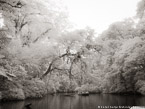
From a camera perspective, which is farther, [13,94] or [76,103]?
[13,94]

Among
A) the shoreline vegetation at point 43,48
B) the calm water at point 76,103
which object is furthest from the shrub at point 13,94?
the calm water at point 76,103

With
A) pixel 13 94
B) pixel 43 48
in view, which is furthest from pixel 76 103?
pixel 43 48

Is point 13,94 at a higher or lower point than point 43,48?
lower

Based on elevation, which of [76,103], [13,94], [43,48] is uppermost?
[43,48]

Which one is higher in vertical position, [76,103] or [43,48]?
[43,48]

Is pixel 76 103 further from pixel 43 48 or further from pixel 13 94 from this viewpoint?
pixel 43 48

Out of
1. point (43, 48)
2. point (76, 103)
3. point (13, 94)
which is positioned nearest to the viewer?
point (43, 48)

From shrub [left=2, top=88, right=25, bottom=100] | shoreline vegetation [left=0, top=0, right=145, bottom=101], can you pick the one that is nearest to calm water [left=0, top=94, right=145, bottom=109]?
shrub [left=2, top=88, right=25, bottom=100]

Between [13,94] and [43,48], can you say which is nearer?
[43,48]

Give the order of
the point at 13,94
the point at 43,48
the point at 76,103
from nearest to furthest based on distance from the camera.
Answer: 1. the point at 43,48
2. the point at 76,103
3. the point at 13,94

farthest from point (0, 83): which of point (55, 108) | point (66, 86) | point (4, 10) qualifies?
point (66, 86)

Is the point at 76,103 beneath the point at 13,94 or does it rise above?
beneath

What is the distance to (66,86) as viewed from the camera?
1667 inches

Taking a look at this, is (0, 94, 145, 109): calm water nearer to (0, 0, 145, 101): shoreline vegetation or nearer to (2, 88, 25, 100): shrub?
(2, 88, 25, 100): shrub
